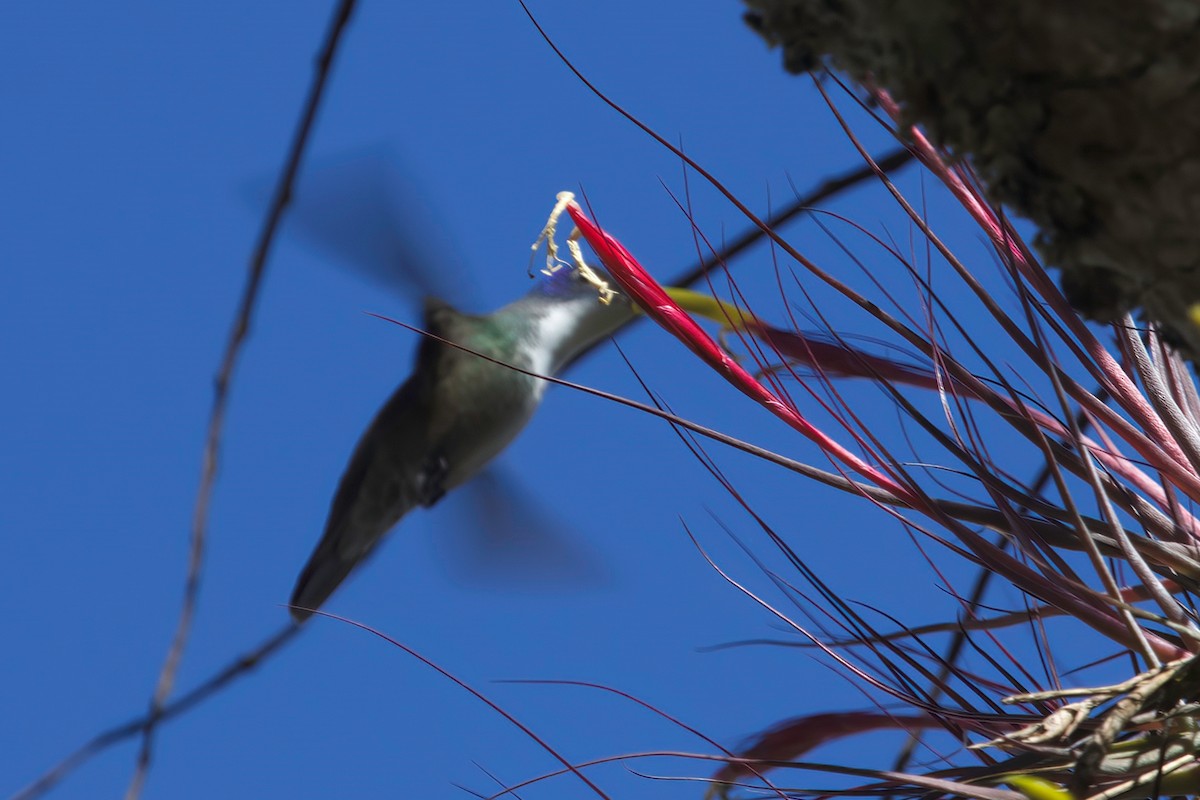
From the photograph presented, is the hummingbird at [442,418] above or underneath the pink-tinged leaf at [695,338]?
above

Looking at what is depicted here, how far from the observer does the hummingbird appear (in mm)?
1770

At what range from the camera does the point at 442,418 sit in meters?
1.81

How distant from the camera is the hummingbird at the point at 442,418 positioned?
5.81 feet

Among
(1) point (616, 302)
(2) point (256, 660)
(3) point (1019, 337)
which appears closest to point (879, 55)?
(3) point (1019, 337)

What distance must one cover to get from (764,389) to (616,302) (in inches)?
36.1

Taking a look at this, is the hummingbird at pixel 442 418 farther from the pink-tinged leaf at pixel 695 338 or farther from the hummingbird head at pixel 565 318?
the pink-tinged leaf at pixel 695 338

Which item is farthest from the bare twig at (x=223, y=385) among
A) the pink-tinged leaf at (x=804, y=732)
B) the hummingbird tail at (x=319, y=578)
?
the pink-tinged leaf at (x=804, y=732)

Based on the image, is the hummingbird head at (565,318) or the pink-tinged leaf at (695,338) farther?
the hummingbird head at (565,318)

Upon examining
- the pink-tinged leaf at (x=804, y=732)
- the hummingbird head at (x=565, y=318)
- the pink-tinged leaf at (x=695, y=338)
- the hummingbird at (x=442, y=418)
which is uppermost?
the hummingbird head at (x=565, y=318)

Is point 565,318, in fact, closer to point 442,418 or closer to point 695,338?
point 442,418

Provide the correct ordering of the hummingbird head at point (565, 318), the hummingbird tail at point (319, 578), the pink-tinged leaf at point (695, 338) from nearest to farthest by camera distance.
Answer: the pink-tinged leaf at point (695, 338) → the hummingbird tail at point (319, 578) → the hummingbird head at point (565, 318)

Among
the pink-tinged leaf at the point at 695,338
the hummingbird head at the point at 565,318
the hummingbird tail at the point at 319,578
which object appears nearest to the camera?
the pink-tinged leaf at the point at 695,338

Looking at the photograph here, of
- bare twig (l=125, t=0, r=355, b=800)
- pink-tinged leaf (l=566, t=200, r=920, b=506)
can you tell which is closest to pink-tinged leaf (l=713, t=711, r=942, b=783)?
pink-tinged leaf (l=566, t=200, r=920, b=506)

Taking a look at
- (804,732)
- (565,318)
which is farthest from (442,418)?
(804,732)
